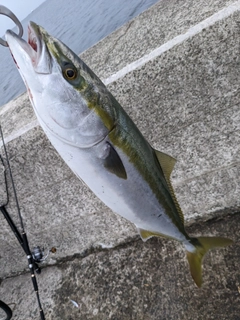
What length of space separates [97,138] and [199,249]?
930 millimetres

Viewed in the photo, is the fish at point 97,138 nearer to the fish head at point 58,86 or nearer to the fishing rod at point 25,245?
the fish head at point 58,86

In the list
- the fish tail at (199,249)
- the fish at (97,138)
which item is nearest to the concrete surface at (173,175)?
the fish tail at (199,249)

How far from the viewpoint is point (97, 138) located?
146 cm

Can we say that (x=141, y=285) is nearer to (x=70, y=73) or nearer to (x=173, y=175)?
(x=173, y=175)

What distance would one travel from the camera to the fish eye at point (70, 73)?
1345 mm

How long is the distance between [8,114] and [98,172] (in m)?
1.99

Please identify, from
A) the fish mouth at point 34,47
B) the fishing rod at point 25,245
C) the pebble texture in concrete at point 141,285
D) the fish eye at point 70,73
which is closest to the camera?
the fish mouth at point 34,47

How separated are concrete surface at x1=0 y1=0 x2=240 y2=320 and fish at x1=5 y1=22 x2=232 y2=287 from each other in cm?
56

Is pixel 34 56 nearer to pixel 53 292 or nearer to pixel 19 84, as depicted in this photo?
pixel 53 292

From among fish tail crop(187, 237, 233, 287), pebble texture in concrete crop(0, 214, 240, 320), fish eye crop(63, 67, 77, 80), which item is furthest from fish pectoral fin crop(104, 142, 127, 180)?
pebble texture in concrete crop(0, 214, 240, 320)

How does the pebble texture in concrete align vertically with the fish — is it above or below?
below

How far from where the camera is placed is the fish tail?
1.83 meters

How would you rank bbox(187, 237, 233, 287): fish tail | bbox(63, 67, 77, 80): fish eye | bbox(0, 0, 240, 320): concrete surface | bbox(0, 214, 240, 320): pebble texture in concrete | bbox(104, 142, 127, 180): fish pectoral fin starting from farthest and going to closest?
bbox(0, 214, 240, 320): pebble texture in concrete < bbox(0, 0, 240, 320): concrete surface < bbox(187, 237, 233, 287): fish tail < bbox(104, 142, 127, 180): fish pectoral fin < bbox(63, 67, 77, 80): fish eye

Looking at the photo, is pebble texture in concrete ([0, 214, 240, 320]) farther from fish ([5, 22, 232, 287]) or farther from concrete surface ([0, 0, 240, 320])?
fish ([5, 22, 232, 287])
